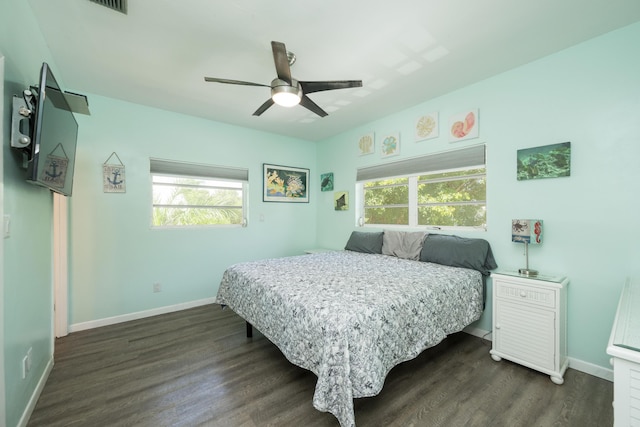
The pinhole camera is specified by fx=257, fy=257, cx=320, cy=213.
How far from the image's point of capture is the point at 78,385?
1.91 metres

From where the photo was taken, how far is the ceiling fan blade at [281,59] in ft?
5.39

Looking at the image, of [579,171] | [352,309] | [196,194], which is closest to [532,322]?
[579,171]

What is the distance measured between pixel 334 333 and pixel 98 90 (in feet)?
11.6

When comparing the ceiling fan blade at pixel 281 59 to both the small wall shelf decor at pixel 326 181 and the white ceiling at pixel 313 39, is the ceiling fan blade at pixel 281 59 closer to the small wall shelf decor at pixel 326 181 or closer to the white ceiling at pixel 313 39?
the white ceiling at pixel 313 39

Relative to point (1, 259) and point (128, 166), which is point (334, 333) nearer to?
point (1, 259)

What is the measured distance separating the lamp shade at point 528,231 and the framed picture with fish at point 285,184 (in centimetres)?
318

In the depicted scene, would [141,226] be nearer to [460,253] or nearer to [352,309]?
[352,309]

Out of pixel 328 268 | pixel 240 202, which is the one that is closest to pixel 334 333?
pixel 328 268

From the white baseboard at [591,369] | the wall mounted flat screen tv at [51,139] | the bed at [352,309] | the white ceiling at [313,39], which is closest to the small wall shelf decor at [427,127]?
the white ceiling at [313,39]

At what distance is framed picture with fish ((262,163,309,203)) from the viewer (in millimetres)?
4227

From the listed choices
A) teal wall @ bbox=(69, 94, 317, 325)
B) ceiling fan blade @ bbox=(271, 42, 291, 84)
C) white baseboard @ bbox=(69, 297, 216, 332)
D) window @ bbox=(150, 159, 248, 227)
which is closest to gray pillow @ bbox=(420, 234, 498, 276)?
ceiling fan blade @ bbox=(271, 42, 291, 84)

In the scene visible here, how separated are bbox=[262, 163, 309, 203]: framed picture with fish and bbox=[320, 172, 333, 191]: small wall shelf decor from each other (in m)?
0.28

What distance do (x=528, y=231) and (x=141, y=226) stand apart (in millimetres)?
4174

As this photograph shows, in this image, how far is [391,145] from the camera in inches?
139
